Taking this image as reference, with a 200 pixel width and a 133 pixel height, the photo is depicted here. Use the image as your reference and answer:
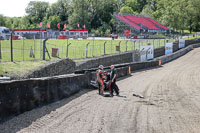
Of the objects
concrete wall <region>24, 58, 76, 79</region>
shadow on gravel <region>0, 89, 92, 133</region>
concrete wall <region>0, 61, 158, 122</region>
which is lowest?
shadow on gravel <region>0, 89, 92, 133</region>

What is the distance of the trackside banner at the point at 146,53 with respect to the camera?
31102mm

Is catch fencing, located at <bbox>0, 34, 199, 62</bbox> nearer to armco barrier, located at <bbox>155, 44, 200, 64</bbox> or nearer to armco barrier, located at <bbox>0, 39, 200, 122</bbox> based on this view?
armco barrier, located at <bbox>155, 44, 200, 64</bbox>

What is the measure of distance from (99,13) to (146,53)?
7503 cm

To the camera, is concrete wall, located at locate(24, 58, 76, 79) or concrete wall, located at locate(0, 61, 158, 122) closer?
concrete wall, located at locate(0, 61, 158, 122)

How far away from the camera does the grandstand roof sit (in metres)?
78.7

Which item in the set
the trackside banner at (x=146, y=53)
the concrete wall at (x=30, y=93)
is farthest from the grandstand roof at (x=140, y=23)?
the concrete wall at (x=30, y=93)

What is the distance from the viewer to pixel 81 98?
1272 centimetres

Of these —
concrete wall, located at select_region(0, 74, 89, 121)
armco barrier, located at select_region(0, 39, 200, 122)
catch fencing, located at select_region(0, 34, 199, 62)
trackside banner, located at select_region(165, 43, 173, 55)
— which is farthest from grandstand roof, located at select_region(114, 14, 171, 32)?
concrete wall, located at select_region(0, 74, 89, 121)

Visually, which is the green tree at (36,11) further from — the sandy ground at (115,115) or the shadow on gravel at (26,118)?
the shadow on gravel at (26,118)

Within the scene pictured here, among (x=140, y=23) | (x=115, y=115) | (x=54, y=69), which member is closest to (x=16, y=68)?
(x=54, y=69)

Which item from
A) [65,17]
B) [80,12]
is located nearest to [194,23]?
[80,12]

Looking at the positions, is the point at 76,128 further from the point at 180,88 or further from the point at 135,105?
the point at 180,88

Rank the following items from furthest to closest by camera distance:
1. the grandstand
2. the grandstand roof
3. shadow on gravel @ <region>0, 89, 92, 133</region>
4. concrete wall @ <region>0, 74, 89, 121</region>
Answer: the grandstand roof < the grandstand < concrete wall @ <region>0, 74, 89, 121</region> < shadow on gravel @ <region>0, 89, 92, 133</region>

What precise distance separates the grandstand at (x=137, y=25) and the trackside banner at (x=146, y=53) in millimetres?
41974
